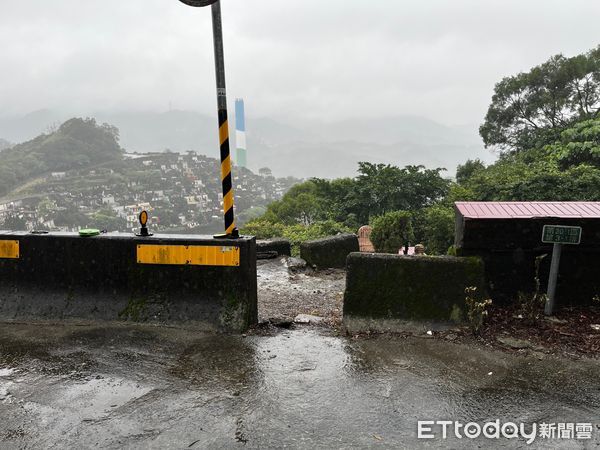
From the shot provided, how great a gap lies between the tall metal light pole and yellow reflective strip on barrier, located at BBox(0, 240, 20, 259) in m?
2.24

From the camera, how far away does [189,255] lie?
15.0ft

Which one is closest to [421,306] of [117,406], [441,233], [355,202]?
[117,406]

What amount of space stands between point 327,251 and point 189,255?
5.41 metres

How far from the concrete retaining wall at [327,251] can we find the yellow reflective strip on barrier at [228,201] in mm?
4944

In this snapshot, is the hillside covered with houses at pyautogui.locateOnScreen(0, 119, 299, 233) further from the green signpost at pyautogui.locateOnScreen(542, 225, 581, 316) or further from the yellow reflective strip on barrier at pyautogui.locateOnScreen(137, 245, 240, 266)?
the green signpost at pyautogui.locateOnScreen(542, 225, 581, 316)

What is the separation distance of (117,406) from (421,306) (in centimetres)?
282

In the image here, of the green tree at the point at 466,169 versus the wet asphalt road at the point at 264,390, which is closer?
the wet asphalt road at the point at 264,390

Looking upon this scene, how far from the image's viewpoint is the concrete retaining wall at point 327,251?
9641 mm

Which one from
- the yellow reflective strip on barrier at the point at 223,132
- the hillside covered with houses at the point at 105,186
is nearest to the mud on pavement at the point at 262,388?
the yellow reflective strip on barrier at the point at 223,132

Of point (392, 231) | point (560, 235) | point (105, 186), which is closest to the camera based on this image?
point (560, 235)

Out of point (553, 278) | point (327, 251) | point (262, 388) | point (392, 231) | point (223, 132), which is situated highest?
point (223, 132)

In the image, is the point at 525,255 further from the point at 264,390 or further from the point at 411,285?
the point at 264,390

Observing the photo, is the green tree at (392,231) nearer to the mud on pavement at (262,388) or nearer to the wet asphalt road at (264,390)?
the mud on pavement at (262,388)

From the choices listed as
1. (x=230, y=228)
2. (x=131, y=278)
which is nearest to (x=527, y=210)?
(x=230, y=228)
